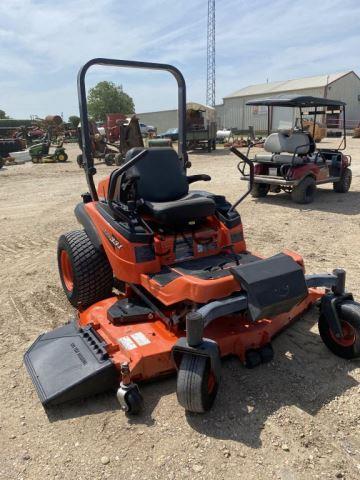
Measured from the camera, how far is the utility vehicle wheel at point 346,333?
2.53 m

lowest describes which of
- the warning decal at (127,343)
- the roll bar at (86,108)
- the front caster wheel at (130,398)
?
the front caster wheel at (130,398)

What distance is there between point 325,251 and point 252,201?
3.31m

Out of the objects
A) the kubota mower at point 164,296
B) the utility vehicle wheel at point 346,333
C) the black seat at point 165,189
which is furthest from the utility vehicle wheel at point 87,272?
the utility vehicle wheel at point 346,333

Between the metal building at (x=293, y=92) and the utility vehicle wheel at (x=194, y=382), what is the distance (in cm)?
2971

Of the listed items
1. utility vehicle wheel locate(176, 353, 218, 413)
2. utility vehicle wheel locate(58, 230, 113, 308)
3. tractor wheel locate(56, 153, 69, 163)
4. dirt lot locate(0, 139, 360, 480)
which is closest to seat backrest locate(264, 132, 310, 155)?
dirt lot locate(0, 139, 360, 480)

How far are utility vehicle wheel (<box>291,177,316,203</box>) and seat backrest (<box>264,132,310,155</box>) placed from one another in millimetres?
638

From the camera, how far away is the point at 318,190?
30.0ft

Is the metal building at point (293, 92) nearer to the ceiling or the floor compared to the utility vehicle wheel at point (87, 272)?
nearer to the ceiling

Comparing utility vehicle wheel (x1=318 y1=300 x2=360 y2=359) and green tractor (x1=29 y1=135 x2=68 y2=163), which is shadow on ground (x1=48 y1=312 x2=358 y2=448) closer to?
utility vehicle wheel (x1=318 y1=300 x2=360 y2=359)

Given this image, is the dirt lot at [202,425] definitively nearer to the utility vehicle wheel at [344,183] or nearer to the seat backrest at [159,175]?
the seat backrest at [159,175]

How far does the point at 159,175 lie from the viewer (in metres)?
3.16

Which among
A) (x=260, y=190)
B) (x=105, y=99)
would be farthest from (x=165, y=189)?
(x=105, y=99)

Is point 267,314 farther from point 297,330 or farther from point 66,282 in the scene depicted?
point 66,282

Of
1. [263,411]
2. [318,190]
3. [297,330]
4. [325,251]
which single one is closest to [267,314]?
[263,411]
